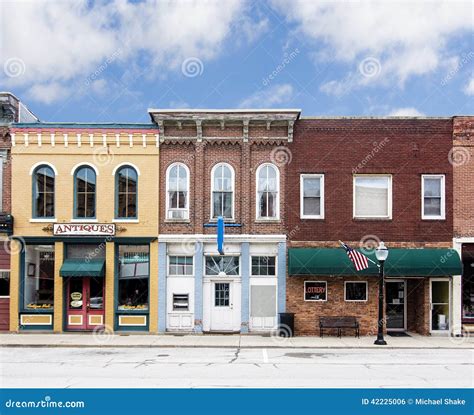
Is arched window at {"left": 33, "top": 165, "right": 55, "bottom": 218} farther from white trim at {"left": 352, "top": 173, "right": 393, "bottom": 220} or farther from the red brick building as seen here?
white trim at {"left": 352, "top": 173, "right": 393, "bottom": 220}

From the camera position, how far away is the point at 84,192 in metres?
22.5

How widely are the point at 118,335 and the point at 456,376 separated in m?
12.7

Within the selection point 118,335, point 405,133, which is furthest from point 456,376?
point 118,335

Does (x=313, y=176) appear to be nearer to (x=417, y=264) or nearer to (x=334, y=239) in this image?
(x=334, y=239)

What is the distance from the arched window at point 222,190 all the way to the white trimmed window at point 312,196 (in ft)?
9.09

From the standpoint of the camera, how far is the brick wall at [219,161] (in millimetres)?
22266

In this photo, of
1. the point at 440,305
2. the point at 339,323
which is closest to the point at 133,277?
the point at 339,323

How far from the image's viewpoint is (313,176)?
2227cm

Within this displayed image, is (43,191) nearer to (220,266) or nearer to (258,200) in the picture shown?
(220,266)

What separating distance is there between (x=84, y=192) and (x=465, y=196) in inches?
584

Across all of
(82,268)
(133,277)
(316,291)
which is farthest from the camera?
(133,277)
